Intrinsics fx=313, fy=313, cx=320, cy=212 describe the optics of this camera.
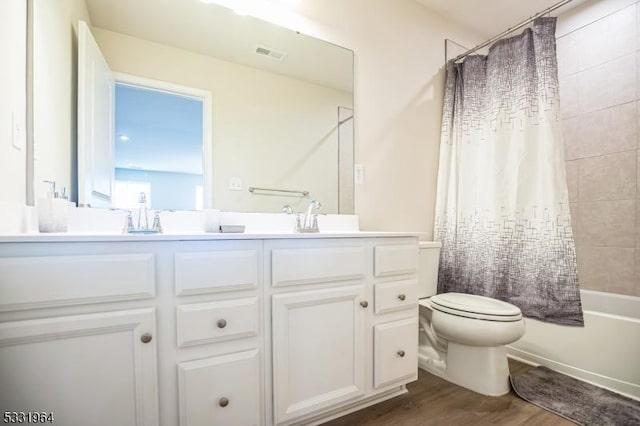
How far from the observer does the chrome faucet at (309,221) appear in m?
1.65

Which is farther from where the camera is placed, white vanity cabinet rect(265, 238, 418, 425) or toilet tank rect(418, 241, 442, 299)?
toilet tank rect(418, 241, 442, 299)

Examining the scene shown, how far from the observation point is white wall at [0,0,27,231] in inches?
35.4

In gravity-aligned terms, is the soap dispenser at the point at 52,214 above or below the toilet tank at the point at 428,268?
above

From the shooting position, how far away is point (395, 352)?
1466mm

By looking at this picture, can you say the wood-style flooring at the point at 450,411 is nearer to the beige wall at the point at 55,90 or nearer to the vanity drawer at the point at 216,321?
the vanity drawer at the point at 216,321

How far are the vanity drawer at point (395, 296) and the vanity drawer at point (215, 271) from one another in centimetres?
60

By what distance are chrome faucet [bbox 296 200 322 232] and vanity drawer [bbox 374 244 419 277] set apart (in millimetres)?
384

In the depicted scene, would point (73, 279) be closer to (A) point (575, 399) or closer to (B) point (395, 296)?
(B) point (395, 296)

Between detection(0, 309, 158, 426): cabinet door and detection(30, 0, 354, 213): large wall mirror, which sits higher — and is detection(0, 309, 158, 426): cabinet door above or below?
below

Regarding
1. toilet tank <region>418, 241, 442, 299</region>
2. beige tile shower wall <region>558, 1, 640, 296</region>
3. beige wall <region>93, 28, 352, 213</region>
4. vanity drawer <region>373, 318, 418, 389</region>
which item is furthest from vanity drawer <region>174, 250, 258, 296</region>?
beige tile shower wall <region>558, 1, 640, 296</region>

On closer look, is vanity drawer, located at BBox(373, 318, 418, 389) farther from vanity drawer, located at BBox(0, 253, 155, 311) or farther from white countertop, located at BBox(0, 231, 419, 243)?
vanity drawer, located at BBox(0, 253, 155, 311)

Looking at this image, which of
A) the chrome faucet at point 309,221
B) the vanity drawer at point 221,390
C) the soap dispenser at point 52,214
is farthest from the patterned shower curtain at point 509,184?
the soap dispenser at point 52,214

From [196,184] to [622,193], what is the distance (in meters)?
2.60

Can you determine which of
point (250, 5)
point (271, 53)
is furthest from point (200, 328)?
point (250, 5)
